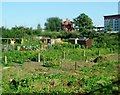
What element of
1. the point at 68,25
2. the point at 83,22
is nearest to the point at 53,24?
the point at 68,25

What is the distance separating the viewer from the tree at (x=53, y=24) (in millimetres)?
69062

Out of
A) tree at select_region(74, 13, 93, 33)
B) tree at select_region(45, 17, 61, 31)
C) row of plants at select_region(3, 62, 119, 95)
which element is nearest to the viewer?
row of plants at select_region(3, 62, 119, 95)

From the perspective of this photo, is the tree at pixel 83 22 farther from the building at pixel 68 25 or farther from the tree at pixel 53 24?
the tree at pixel 53 24

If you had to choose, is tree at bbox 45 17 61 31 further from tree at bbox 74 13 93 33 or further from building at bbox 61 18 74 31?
tree at bbox 74 13 93 33

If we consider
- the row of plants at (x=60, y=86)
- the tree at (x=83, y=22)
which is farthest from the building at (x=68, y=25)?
the row of plants at (x=60, y=86)

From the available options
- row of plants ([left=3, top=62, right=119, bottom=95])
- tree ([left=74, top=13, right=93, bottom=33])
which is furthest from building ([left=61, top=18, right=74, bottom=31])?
row of plants ([left=3, top=62, right=119, bottom=95])

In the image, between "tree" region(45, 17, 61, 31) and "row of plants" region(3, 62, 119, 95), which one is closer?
"row of plants" region(3, 62, 119, 95)

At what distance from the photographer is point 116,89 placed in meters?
8.97

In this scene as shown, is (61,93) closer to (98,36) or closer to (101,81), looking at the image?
(101,81)

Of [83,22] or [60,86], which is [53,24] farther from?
[60,86]

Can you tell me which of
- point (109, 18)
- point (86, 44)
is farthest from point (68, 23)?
point (86, 44)

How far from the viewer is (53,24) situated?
72250 mm

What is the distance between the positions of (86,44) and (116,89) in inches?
931

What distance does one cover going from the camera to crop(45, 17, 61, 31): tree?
69062 mm
